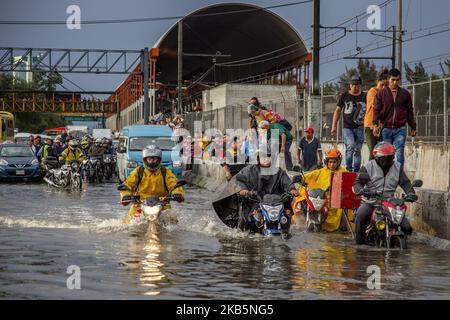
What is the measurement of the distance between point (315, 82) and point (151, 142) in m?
6.84

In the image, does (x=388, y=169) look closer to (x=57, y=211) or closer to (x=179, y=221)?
(x=179, y=221)

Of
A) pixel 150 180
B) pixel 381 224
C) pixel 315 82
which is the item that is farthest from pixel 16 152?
pixel 381 224

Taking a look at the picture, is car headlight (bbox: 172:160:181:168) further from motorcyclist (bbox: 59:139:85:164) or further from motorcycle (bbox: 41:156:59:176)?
motorcycle (bbox: 41:156:59:176)

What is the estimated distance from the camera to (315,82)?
28.8 m

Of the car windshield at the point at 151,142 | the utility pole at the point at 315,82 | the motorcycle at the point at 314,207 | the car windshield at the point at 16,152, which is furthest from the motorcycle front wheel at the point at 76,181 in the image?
the motorcycle at the point at 314,207

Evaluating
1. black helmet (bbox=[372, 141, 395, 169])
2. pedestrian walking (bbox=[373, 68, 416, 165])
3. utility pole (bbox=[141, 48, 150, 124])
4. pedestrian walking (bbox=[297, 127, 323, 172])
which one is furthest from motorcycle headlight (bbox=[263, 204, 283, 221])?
utility pole (bbox=[141, 48, 150, 124])

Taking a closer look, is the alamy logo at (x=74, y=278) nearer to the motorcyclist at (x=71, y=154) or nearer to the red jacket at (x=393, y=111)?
the red jacket at (x=393, y=111)

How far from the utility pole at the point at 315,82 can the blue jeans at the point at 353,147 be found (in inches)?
336

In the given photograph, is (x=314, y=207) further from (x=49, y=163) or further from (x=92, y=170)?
(x=92, y=170)

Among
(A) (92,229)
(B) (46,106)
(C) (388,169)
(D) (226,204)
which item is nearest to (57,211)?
(A) (92,229)

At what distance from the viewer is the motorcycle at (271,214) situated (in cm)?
1407

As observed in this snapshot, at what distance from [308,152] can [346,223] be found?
6.77 metres

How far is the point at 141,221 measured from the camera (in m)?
16.0

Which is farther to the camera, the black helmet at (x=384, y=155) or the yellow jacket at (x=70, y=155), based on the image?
the yellow jacket at (x=70, y=155)
